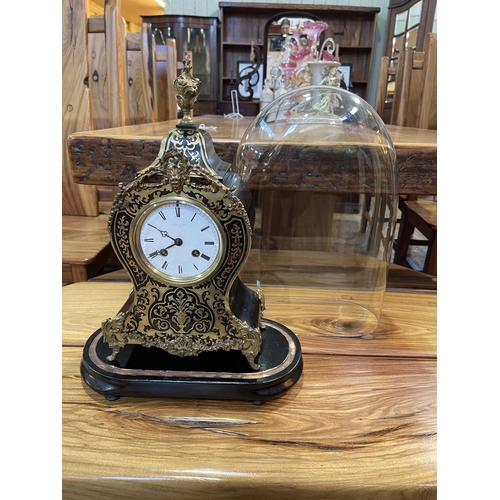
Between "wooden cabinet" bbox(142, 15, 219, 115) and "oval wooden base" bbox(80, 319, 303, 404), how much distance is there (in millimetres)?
3288

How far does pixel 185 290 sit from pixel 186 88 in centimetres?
24

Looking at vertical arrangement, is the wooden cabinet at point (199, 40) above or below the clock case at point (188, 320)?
above

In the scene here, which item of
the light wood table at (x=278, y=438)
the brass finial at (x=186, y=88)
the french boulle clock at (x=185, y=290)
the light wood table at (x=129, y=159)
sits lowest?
the light wood table at (x=278, y=438)

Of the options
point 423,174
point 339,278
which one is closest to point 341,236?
point 339,278

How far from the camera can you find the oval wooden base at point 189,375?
0.51m

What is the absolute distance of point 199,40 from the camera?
11.8 feet

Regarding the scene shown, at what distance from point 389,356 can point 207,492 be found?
0.35 metres

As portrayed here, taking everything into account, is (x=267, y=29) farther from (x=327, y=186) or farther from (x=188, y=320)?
(x=188, y=320)

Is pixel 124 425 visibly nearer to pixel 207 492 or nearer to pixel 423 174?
pixel 207 492

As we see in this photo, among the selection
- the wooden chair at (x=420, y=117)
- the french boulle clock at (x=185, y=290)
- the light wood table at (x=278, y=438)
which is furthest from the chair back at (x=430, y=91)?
the french boulle clock at (x=185, y=290)

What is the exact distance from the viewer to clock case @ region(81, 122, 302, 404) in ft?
1.56

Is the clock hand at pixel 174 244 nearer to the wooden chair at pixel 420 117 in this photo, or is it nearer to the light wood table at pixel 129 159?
the light wood table at pixel 129 159

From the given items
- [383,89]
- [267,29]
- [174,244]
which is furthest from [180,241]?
[267,29]

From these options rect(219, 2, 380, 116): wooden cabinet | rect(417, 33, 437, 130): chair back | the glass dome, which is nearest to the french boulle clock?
the glass dome
